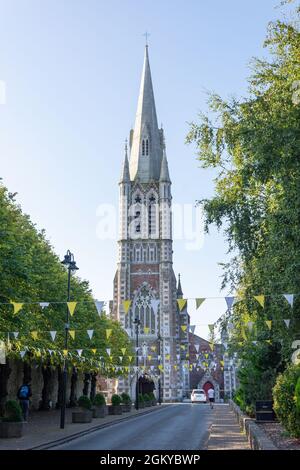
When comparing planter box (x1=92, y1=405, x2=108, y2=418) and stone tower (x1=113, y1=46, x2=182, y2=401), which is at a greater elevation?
stone tower (x1=113, y1=46, x2=182, y2=401)

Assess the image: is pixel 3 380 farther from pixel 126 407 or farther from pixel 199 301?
pixel 126 407

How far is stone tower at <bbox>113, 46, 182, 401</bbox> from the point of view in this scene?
78.6 m

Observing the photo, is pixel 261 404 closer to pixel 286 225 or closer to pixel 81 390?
pixel 286 225

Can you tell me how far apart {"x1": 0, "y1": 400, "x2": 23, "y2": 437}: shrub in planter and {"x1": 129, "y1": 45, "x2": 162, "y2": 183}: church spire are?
227 feet

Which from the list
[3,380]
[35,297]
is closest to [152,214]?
[35,297]

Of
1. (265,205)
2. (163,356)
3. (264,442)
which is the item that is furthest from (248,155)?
(163,356)

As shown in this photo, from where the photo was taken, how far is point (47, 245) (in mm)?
39000

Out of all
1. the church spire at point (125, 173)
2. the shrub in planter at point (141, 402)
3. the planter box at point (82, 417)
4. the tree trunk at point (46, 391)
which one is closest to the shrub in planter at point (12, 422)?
the planter box at point (82, 417)

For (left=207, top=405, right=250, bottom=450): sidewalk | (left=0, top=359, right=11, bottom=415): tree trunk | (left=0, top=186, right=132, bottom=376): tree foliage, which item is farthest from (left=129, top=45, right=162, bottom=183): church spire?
(left=207, top=405, right=250, bottom=450): sidewalk

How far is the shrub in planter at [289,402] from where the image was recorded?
49.8 feet

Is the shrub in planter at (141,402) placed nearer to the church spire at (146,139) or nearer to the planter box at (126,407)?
the planter box at (126,407)

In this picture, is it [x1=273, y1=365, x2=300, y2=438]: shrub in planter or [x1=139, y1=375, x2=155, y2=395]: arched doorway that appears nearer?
[x1=273, y1=365, x2=300, y2=438]: shrub in planter

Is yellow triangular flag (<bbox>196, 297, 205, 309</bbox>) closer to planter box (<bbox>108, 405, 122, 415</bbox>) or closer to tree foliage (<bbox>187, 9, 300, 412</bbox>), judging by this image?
tree foliage (<bbox>187, 9, 300, 412</bbox>)
